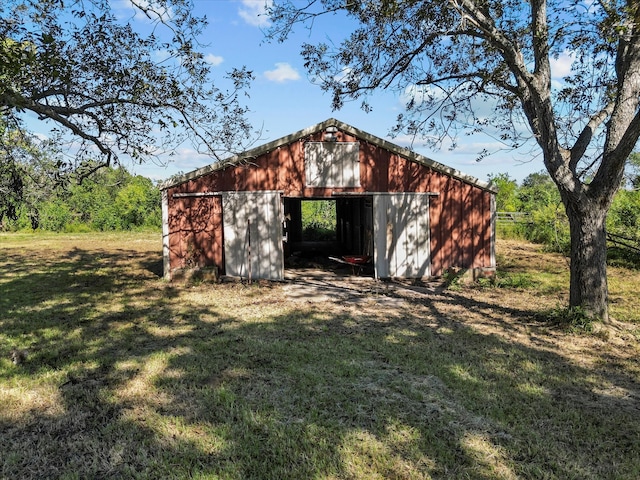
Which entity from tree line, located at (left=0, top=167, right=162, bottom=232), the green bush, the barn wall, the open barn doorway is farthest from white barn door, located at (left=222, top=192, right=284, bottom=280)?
the green bush

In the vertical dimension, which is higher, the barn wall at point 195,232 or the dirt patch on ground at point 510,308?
the barn wall at point 195,232

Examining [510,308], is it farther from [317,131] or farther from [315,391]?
[317,131]

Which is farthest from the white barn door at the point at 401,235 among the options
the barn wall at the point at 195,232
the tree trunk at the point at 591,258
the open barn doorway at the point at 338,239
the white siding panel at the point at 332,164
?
the tree trunk at the point at 591,258

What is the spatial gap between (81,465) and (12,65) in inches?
168

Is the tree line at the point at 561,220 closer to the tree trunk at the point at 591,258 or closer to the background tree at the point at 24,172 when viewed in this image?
the tree trunk at the point at 591,258

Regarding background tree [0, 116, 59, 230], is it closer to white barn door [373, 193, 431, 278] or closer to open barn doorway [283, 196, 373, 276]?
open barn doorway [283, 196, 373, 276]

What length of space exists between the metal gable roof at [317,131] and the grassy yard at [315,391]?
12.3 ft

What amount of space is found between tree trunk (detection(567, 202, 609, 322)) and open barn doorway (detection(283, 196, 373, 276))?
18.7 ft

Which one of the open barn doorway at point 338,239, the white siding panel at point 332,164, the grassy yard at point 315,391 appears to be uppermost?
the white siding panel at point 332,164

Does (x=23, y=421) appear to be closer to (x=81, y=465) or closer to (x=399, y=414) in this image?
(x=81, y=465)

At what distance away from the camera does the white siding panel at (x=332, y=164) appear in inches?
456

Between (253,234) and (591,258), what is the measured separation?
769cm

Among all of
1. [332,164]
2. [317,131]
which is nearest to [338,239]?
[332,164]

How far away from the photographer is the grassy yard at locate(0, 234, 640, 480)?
346cm
